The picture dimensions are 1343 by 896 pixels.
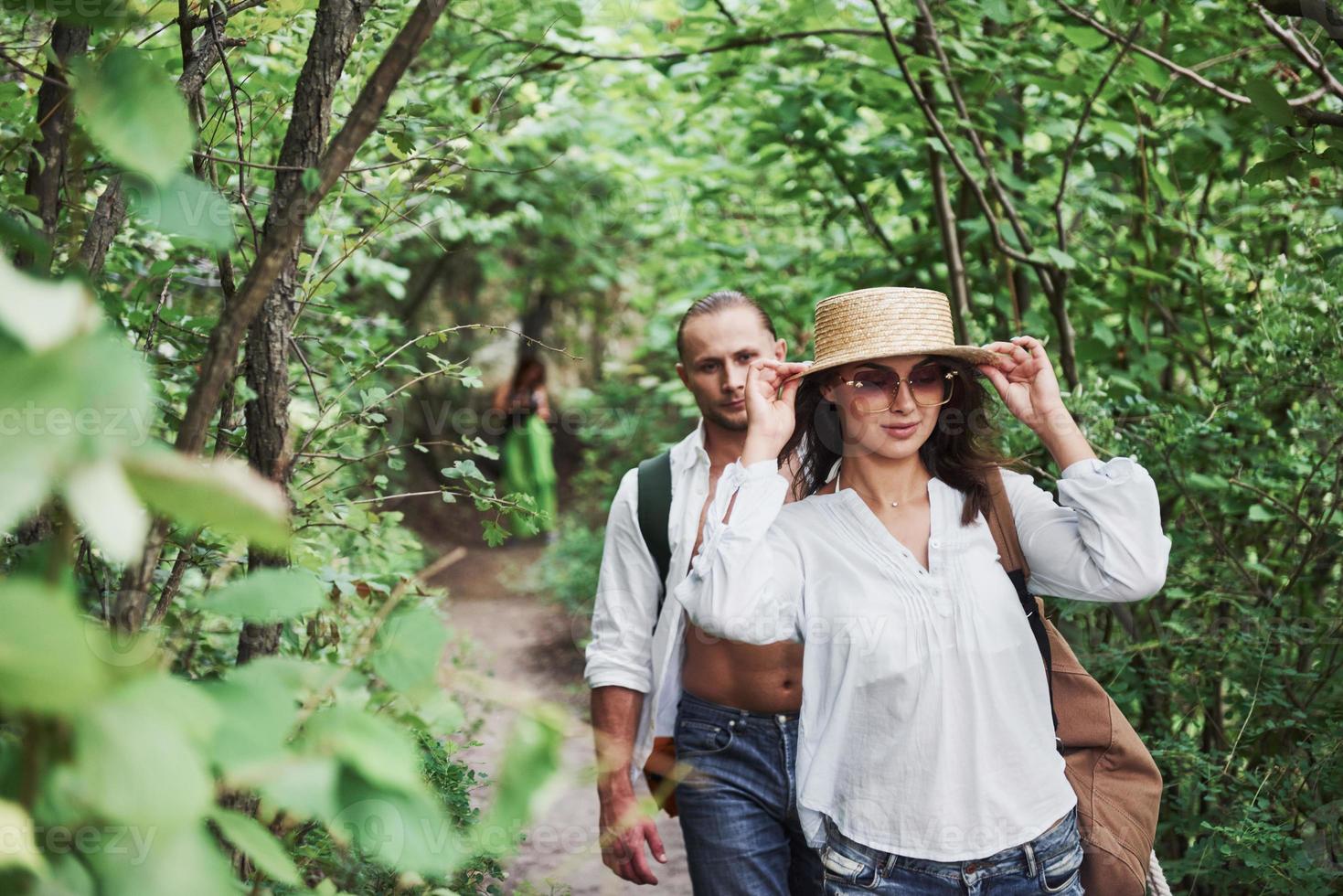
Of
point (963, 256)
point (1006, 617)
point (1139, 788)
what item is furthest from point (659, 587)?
point (963, 256)

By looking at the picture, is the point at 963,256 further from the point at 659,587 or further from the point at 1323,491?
the point at 659,587

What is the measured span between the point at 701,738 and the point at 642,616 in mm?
396

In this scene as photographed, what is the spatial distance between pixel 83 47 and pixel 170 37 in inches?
55.6

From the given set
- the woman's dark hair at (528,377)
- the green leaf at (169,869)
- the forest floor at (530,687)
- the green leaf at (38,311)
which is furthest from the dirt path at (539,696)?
the woman's dark hair at (528,377)

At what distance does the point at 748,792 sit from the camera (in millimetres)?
2604

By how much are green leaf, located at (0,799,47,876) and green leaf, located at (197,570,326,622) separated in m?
0.21

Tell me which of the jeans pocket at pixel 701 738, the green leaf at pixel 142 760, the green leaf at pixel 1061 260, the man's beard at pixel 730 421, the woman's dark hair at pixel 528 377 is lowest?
the jeans pocket at pixel 701 738

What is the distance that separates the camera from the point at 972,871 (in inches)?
79.2

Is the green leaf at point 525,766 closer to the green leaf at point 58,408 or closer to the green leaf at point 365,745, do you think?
the green leaf at point 365,745

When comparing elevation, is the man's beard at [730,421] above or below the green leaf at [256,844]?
above

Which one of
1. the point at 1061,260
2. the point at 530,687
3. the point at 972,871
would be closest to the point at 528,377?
the point at 530,687

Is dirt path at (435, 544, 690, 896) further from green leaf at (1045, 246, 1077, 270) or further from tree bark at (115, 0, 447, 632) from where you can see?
green leaf at (1045, 246, 1077, 270)

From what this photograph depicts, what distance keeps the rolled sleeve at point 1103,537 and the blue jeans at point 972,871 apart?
1.52ft

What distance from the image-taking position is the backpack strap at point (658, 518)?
2922mm
